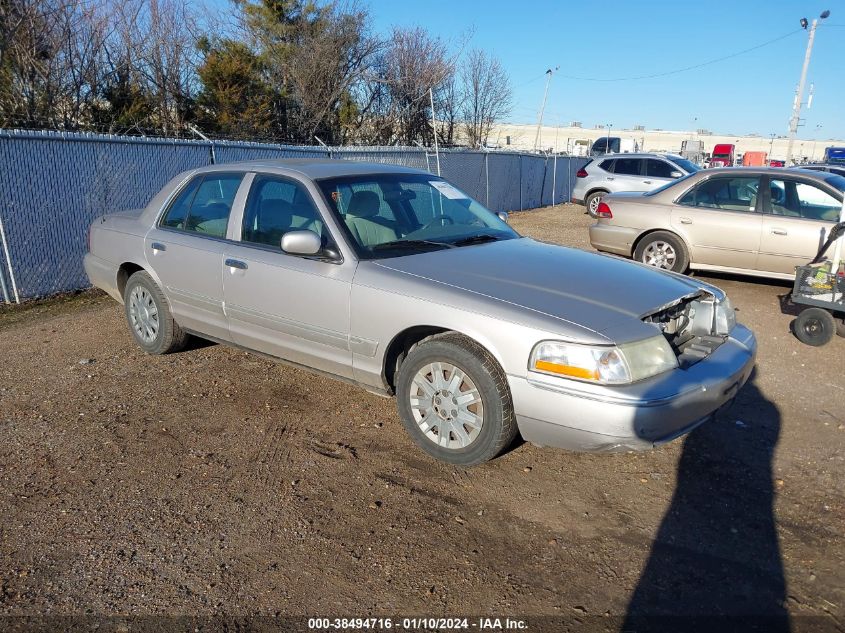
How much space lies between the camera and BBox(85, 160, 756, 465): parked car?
332 cm

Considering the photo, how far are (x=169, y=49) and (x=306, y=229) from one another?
17.1 m

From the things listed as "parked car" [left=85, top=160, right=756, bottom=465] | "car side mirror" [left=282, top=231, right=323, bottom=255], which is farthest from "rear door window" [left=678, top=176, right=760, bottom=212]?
"car side mirror" [left=282, top=231, right=323, bottom=255]

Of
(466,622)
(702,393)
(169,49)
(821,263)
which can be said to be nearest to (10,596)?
(466,622)

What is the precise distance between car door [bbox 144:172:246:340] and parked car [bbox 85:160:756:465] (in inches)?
0.6

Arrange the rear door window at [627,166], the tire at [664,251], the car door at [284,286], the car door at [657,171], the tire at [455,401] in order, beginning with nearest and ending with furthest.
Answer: the tire at [455,401], the car door at [284,286], the tire at [664,251], the car door at [657,171], the rear door window at [627,166]

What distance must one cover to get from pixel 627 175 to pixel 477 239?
13148mm

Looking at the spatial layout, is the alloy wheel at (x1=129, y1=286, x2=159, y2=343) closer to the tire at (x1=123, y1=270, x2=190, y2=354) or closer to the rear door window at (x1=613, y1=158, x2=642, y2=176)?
the tire at (x1=123, y1=270, x2=190, y2=354)

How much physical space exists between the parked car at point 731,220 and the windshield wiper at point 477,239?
4709 mm

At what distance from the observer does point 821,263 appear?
6441 millimetres

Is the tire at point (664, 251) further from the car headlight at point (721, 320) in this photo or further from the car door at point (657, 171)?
the car door at point (657, 171)

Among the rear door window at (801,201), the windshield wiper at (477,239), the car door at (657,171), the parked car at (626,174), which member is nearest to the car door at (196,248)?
the windshield wiper at (477,239)

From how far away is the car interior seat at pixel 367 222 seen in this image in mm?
4281

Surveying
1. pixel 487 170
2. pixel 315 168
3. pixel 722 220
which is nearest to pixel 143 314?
pixel 315 168

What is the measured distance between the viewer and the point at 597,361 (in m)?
3.24
